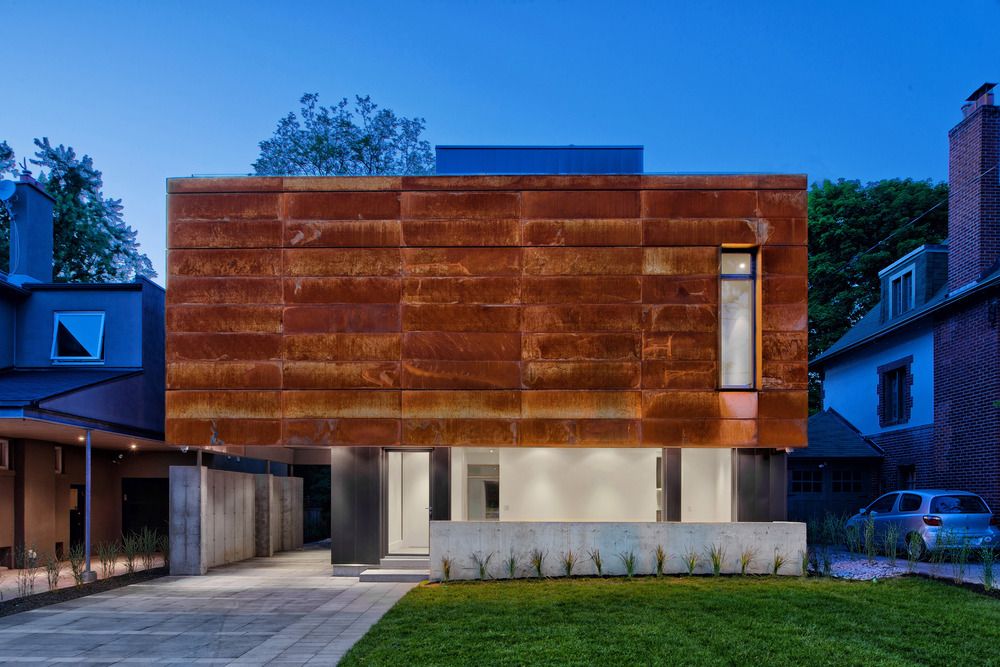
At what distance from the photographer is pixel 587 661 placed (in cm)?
749

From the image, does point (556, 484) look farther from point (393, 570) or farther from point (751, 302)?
point (751, 302)

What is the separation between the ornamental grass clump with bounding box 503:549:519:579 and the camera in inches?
508

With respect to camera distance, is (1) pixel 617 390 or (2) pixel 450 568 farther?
(1) pixel 617 390

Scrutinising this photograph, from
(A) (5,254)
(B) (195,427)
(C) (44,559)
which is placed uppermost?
(A) (5,254)

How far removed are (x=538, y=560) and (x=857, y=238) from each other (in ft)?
81.0

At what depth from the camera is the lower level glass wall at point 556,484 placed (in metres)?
16.4

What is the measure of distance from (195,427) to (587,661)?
9246mm

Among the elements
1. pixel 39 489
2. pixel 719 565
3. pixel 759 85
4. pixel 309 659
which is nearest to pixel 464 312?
pixel 719 565

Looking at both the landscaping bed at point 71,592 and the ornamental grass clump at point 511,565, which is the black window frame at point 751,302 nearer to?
the ornamental grass clump at point 511,565

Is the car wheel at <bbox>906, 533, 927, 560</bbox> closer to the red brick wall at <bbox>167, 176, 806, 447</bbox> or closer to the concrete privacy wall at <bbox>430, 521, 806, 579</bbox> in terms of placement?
the concrete privacy wall at <bbox>430, 521, 806, 579</bbox>

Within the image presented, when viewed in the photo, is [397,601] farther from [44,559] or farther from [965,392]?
[965,392]

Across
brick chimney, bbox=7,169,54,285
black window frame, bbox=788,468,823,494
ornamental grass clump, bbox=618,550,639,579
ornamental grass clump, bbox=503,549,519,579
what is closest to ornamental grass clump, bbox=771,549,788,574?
ornamental grass clump, bbox=618,550,639,579

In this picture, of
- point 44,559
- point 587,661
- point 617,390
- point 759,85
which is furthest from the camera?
point 759,85

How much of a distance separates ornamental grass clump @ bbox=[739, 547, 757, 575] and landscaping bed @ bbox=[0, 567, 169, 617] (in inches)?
420
